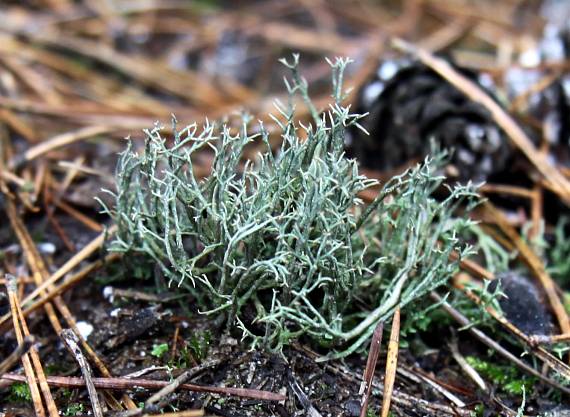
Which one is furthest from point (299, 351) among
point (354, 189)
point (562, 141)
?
point (562, 141)

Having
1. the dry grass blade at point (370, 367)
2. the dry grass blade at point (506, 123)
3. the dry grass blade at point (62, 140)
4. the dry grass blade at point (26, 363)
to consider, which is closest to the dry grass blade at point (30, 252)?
the dry grass blade at point (26, 363)

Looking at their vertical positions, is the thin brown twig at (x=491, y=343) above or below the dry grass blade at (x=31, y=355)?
above

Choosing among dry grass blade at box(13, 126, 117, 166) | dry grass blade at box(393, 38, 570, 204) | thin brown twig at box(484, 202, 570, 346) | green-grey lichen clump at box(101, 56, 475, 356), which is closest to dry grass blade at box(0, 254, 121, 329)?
green-grey lichen clump at box(101, 56, 475, 356)

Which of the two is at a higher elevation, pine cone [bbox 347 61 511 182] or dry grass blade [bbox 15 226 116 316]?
pine cone [bbox 347 61 511 182]

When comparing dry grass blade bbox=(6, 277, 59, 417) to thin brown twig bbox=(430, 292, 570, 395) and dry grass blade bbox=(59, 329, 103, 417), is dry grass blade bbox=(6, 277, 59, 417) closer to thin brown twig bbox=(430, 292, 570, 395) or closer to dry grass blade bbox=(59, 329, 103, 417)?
dry grass blade bbox=(59, 329, 103, 417)

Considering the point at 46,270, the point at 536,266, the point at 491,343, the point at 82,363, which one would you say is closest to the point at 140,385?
the point at 82,363

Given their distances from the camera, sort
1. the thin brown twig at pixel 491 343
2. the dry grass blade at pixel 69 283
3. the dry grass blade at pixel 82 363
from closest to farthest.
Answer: the dry grass blade at pixel 82 363 → the thin brown twig at pixel 491 343 → the dry grass blade at pixel 69 283

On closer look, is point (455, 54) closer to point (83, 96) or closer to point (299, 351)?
point (83, 96)

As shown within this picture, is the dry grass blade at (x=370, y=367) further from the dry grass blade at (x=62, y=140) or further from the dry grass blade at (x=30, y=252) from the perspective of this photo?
the dry grass blade at (x=62, y=140)
